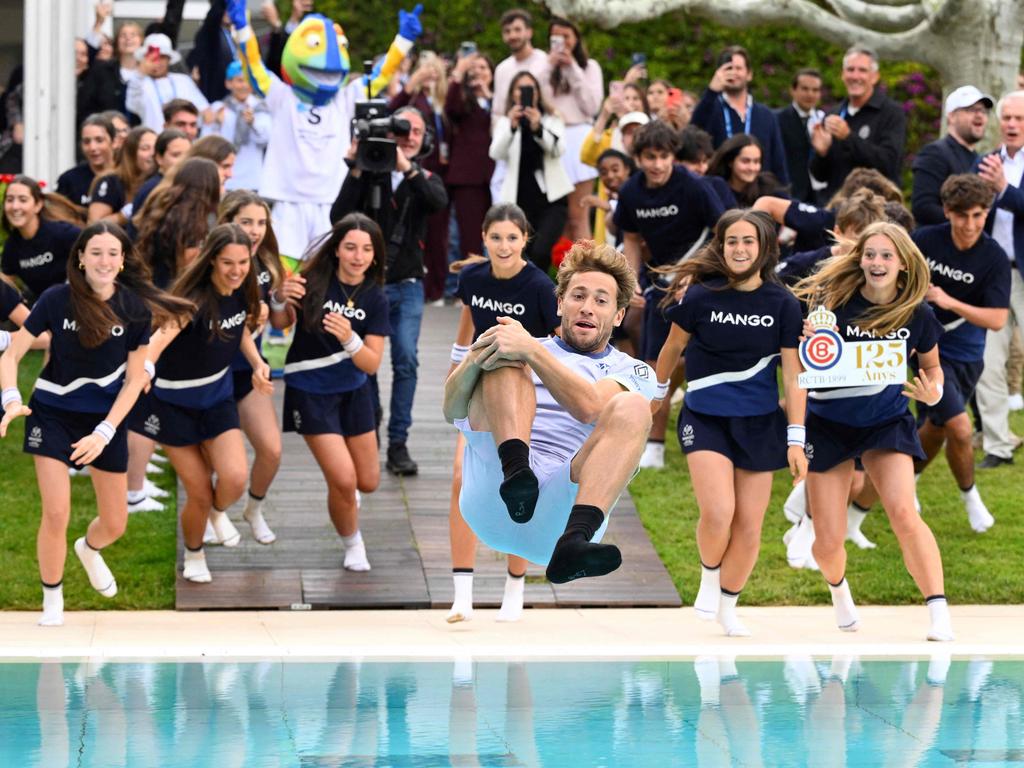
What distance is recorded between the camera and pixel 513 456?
6223 mm

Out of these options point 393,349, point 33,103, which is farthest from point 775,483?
point 33,103

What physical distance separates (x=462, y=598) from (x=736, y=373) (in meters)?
1.76

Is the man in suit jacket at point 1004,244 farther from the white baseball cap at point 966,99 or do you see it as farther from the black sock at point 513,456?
the black sock at point 513,456

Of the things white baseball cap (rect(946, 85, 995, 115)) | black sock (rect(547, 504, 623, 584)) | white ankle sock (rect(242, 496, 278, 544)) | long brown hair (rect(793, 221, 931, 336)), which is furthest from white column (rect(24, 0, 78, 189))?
black sock (rect(547, 504, 623, 584))

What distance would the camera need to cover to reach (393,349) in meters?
11.1

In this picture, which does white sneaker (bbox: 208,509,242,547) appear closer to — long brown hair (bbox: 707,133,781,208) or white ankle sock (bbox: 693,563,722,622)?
white ankle sock (bbox: 693,563,722,622)

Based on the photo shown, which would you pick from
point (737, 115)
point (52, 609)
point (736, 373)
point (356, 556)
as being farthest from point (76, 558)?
point (737, 115)

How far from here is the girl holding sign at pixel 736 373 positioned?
8.35 metres

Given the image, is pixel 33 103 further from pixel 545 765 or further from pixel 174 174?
pixel 545 765

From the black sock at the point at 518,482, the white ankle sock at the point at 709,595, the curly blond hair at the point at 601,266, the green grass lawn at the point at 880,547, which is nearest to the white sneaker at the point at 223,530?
the green grass lawn at the point at 880,547

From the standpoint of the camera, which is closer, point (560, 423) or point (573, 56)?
point (560, 423)

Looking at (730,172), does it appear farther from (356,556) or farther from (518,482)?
(518,482)

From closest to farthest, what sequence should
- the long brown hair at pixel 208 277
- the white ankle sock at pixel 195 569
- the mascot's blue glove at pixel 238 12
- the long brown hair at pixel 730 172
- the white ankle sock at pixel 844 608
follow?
the white ankle sock at pixel 844 608 < the long brown hair at pixel 208 277 < the white ankle sock at pixel 195 569 < the long brown hair at pixel 730 172 < the mascot's blue glove at pixel 238 12

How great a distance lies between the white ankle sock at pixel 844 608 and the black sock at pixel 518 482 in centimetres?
302
